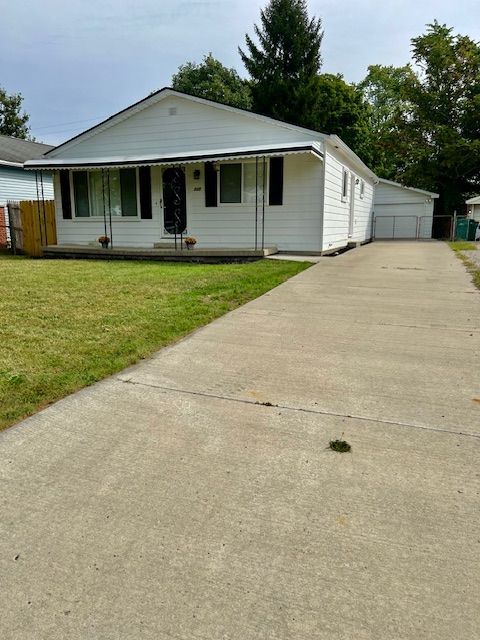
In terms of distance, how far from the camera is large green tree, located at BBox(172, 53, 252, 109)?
40.3 metres

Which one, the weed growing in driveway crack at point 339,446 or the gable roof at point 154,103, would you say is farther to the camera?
the gable roof at point 154,103

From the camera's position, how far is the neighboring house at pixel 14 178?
19.1 metres

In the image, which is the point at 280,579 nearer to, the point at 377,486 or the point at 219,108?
the point at 377,486

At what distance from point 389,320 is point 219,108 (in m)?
9.86

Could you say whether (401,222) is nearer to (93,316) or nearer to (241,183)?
(241,183)

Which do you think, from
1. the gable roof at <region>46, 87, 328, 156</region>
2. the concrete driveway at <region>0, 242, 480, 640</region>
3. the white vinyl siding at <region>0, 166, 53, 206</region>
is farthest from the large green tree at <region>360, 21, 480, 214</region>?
the concrete driveway at <region>0, 242, 480, 640</region>

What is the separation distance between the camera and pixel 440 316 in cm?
568

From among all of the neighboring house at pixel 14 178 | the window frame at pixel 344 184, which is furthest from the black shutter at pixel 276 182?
the neighboring house at pixel 14 178

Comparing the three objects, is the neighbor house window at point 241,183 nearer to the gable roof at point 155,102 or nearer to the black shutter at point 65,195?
the gable roof at point 155,102

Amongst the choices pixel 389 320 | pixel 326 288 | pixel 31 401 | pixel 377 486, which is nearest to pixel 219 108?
pixel 326 288

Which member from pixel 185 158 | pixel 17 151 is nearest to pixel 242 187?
pixel 185 158

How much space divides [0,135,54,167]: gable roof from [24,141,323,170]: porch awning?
5486mm

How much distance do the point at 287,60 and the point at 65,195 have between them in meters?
18.0

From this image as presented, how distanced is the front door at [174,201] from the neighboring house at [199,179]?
30mm
